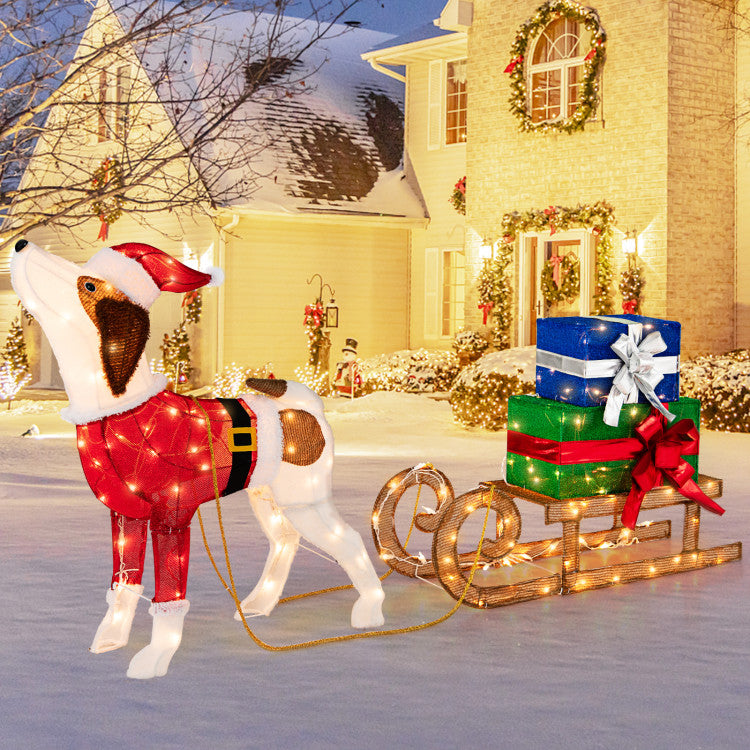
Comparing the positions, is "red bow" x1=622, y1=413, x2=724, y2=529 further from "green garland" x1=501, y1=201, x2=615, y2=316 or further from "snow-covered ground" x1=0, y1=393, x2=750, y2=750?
"green garland" x1=501, y1=201, x2=615, y2=316

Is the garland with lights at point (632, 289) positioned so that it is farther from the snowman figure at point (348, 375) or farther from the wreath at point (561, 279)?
the snowman figure at point (348, 375)

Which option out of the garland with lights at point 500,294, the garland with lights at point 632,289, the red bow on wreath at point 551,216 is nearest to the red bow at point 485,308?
the garland with lights at point 500,294

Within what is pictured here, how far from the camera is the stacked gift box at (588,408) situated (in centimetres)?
590

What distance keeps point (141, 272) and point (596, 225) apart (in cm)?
1182

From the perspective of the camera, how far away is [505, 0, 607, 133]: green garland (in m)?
15.5

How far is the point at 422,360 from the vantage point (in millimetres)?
18547

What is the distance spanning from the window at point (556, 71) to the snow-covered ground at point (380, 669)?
1017 cm

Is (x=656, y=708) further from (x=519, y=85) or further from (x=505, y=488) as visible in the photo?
(x=519, y=85)

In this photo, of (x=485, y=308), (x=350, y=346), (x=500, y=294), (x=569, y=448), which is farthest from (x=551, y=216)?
(x=569, y=448)

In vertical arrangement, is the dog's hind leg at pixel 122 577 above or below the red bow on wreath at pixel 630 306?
below

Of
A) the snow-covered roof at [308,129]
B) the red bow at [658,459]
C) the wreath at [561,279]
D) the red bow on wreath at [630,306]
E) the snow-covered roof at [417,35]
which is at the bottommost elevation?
the red bow at [658,459]

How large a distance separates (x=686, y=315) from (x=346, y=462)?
6300 millimetres

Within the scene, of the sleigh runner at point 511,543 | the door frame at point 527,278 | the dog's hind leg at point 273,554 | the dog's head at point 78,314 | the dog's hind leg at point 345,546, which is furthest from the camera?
the door frame at point 527,278

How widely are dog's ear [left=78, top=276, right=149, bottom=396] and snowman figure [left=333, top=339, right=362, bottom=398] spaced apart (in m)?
13.7
